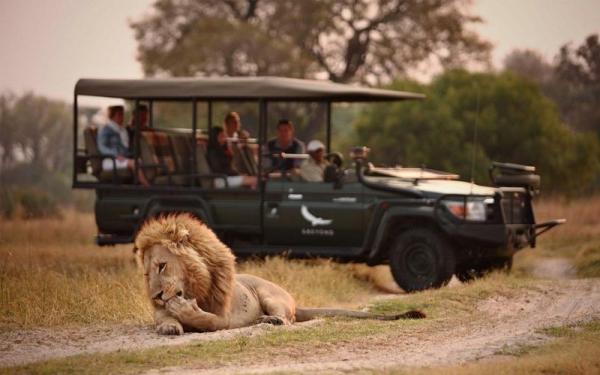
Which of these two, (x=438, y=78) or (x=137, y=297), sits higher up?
(x=438, y=78)

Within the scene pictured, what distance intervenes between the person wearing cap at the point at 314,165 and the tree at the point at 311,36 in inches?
844

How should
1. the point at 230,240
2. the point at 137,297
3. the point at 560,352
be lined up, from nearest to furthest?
the point at 560,352, the point at 137,297, the point at 230,240

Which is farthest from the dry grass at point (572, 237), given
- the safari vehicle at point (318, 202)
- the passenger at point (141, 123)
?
the passenger at point (141, 123)

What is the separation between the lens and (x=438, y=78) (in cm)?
3269

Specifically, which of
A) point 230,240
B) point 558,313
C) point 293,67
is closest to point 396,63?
point 293,67

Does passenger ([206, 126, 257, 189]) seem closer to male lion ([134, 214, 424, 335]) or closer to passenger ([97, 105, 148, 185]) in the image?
passenger ([97, 105, 148, 185])

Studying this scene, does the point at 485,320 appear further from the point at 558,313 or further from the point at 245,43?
the point at 245,43

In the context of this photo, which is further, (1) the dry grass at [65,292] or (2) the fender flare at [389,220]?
(2) the fender flare at [389,220]

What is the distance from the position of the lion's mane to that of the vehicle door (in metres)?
4.35

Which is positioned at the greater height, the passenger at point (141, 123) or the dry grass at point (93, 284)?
the passenger at point (141, 123)

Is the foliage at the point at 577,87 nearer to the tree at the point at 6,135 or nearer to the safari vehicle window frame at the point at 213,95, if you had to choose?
the tree at the point at 6,135

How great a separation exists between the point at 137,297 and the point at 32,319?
102cm

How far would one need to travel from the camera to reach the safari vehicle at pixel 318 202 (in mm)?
14109

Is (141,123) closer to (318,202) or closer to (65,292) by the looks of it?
(318,202)
